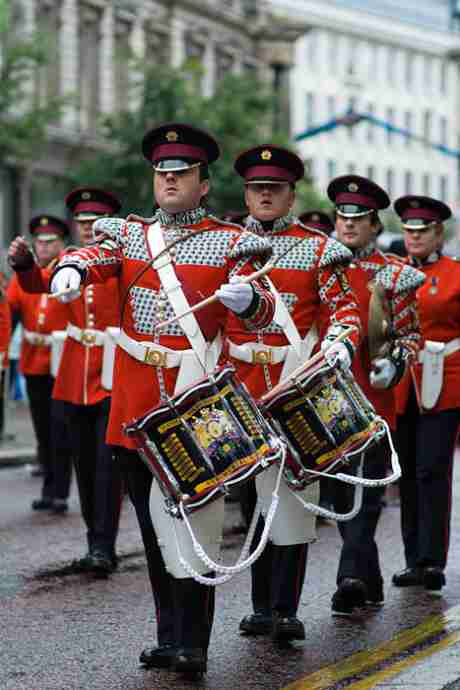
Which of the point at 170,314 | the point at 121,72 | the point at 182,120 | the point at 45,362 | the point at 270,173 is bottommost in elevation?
the point at 45,362

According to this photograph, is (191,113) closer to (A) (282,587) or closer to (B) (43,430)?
(B) (43,430)

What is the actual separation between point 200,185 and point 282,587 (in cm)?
179

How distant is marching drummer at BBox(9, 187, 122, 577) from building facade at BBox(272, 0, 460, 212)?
252ft

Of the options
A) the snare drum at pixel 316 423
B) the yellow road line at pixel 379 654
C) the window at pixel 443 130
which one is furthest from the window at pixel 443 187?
the snare drum at pixel 316 423

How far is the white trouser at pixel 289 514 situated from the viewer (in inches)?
314

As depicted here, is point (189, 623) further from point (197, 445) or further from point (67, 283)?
point (67, 283)

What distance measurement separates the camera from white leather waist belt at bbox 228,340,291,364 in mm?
8328

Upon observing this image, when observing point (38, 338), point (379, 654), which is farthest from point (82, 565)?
point (38, 338)

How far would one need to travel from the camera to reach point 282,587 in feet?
26.8

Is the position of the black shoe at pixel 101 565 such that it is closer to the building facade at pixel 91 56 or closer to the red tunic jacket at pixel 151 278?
the red tunic jacket at pixel 151 278

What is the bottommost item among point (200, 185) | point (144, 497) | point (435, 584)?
point (435, 584)

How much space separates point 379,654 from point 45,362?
6.87 m

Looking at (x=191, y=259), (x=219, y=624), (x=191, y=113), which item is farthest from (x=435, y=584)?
(x=191, y=113)

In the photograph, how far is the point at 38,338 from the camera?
570 inches
